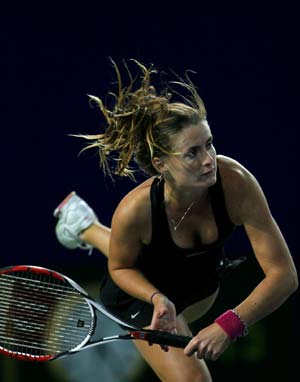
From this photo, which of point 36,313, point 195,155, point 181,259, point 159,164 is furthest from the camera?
point 36,313

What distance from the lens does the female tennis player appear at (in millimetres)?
3336

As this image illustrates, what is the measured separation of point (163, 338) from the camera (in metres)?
3.27

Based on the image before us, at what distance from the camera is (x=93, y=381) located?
4.82 m

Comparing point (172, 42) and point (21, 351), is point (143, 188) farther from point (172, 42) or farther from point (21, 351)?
point (172, 42)

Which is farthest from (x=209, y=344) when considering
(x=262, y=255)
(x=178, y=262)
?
(x=178, y=262)

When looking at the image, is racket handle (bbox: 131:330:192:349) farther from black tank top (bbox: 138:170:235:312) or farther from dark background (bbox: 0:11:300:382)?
dark background (bbox: 0:11:300:382)

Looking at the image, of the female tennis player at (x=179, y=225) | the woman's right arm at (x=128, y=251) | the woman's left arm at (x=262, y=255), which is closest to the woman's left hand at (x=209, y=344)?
the female tennis player at (x=179, y=225)

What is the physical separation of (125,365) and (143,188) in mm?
1539

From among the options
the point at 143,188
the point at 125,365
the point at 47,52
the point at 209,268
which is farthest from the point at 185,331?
the point at 47,52

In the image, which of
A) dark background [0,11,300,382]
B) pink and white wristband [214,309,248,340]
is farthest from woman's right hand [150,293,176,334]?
dark background [0,11,300,382]

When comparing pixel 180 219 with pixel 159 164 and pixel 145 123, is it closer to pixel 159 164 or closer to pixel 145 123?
pixel 159 164

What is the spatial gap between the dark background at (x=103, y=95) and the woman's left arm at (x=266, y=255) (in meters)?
1.57

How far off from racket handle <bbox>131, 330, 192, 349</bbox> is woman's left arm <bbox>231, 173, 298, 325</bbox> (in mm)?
234

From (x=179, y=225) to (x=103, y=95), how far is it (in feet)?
5.29
